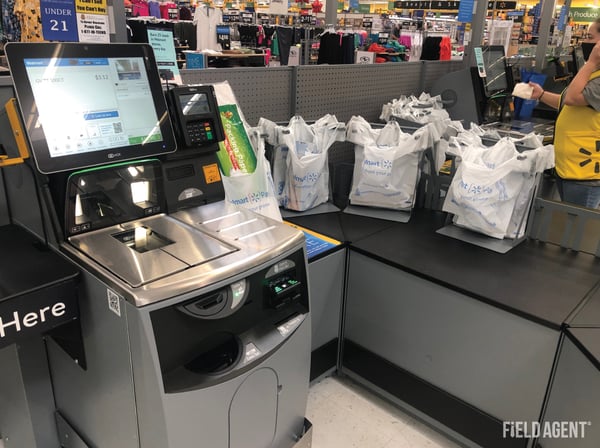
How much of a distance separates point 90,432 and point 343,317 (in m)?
1.07

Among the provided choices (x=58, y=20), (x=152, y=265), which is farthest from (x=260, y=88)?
(x=152, y=265)

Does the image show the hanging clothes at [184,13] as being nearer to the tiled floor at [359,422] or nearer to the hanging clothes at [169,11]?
the hanging clothes at [169,11]

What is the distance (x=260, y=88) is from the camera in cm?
242

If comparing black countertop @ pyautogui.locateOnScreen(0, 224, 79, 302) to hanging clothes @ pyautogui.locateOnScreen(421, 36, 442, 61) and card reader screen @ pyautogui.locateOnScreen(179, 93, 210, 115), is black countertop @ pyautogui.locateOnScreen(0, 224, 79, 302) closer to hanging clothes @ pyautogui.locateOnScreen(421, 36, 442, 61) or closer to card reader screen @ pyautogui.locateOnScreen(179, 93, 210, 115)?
card reader screen @ pyautogui.locateOnScreen(179, 93, 210, 115)

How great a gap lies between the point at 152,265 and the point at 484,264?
126 centimetres

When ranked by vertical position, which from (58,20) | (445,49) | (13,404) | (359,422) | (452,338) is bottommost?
(359,422)

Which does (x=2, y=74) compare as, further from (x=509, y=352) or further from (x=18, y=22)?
(x=509, y=352)

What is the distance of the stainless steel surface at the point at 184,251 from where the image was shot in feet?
3.62

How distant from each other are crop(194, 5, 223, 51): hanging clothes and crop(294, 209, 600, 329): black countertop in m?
5.63

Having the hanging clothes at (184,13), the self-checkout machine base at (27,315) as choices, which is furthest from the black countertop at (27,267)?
the hanging clothes at (184,13)

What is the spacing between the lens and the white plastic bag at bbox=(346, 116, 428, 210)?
216cm

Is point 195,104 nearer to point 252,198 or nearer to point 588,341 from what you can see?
point 252,198

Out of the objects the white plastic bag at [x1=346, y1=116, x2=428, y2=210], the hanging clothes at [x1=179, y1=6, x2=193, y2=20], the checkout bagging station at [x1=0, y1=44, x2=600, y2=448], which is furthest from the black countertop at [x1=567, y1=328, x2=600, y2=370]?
the hanging clothes at [x1=179, y1=6, x2=193, y2=20]

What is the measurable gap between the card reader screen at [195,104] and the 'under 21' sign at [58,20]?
0.41 meters
